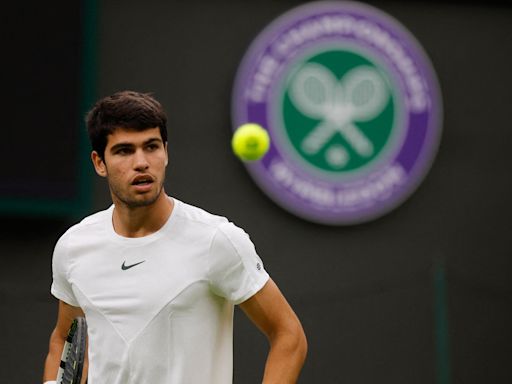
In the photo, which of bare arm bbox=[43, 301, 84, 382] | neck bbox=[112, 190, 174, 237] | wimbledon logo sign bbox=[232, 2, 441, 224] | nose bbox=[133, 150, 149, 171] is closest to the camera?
nose bbox=[133, 150, 149, 171]

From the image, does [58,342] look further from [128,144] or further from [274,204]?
[274,204]

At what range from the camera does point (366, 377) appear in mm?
6668

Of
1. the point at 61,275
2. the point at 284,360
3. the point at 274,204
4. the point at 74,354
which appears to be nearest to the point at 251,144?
the point at 274,204

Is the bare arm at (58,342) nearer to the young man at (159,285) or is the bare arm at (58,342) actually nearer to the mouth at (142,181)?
the young man at (159,285)

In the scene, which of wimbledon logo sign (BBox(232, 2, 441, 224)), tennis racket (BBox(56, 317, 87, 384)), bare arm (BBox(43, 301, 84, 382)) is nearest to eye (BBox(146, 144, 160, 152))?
tennis racket (BBox(56, 317, 87, 384))

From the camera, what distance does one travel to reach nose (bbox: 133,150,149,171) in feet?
9.89

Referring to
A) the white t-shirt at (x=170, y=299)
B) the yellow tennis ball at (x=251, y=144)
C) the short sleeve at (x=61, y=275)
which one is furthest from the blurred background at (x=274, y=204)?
the white t-shirt at (x=170, y=299)

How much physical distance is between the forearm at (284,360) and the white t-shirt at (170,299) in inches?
5.8

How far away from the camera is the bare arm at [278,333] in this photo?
3.04 metres

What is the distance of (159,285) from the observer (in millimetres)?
3045

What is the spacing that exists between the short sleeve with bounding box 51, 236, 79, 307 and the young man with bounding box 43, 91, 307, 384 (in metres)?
0.11

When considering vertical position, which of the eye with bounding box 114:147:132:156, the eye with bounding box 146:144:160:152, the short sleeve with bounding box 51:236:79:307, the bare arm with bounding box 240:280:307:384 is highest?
the eye with bounding box 146:144:160:152

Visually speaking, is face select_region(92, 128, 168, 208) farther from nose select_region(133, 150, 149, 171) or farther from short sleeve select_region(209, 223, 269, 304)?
short sleeve select_region(209, 223, 269, 304)

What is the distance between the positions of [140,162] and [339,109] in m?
3.84
